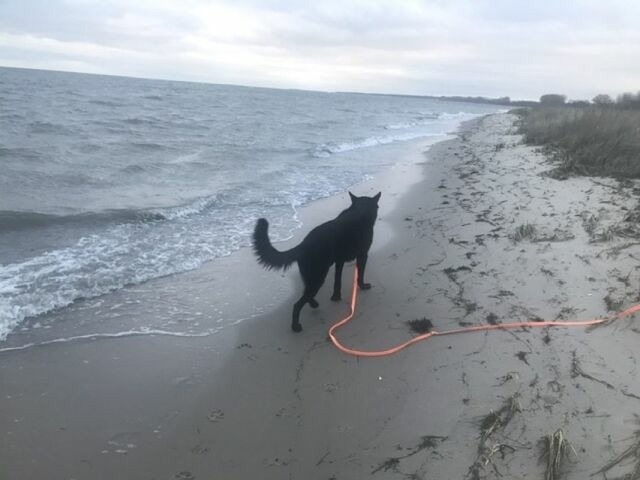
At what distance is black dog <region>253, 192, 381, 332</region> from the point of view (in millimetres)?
4219

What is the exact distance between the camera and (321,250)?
436 cm

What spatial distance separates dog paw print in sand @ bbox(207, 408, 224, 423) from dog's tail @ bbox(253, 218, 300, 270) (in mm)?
1442

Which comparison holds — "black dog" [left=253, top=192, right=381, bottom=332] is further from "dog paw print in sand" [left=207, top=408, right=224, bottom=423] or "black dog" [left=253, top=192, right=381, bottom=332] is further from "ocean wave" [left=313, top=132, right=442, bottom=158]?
"ocean wave" [left=313, top=132, right=442, bottom=158]

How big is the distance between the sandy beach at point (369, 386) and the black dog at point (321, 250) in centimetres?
41

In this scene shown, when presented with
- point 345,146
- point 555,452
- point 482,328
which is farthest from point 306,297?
point 345,146

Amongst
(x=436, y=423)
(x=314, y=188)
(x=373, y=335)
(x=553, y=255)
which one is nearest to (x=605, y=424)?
(x=436, y=423)

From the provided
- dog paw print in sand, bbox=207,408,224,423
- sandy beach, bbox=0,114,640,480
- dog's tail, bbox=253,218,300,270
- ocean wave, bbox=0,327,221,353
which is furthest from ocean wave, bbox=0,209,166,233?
dog paw print in sand, bbox=207,408,224,423

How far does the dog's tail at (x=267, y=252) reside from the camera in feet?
13.7

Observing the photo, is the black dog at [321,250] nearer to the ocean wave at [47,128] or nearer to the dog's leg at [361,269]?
the dog's leg at [361,269]

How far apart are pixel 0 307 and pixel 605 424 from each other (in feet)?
17.7

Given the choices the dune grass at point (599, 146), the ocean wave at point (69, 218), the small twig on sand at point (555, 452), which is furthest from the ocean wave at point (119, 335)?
the dune grass at point (599, 146)

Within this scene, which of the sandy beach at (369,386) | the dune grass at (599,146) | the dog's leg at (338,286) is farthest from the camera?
the dune grass at (599,146)

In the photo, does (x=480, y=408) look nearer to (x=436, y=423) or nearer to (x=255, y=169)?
(x=436, y=423)

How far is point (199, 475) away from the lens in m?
2.70
